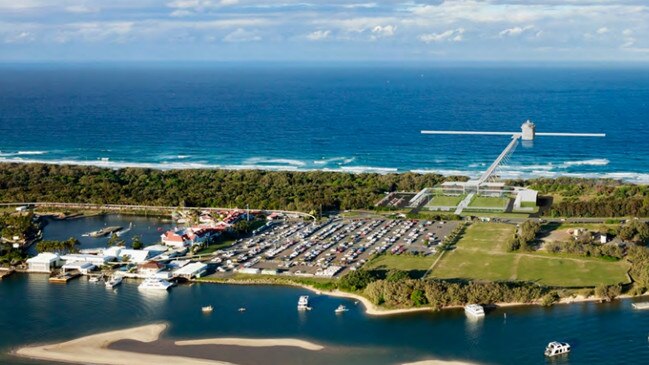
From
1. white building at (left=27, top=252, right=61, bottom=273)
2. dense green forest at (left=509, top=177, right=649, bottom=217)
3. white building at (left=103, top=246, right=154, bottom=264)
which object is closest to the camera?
white building at (left=27, top=252, right=61, bottom=273)

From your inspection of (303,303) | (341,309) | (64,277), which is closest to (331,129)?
(64,277)

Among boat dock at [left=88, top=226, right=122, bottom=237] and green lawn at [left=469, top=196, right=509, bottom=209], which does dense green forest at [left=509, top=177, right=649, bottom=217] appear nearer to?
green lawn at [left=469, top=196, right=509, bottom=209]

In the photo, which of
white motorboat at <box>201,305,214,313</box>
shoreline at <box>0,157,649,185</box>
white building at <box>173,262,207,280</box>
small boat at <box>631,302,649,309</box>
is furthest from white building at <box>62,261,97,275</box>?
shoreline at <box>0,157,649,185</box>

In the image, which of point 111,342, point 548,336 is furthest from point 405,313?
point 111,342

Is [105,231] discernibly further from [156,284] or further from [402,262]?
[402,262]

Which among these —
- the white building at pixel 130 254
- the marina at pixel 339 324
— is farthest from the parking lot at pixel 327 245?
the white building at pixel 130 254

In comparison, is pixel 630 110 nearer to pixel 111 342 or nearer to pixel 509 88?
pixel 509 88

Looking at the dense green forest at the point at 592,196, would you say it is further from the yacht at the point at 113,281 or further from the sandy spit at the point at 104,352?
the sandy spit at the point at 104,352
